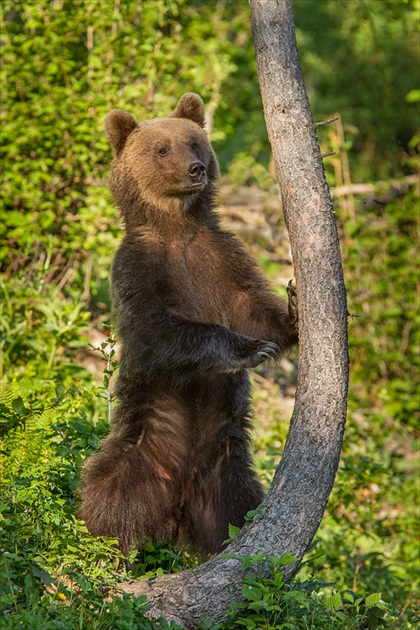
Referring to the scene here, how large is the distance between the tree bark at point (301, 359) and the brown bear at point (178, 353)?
0.82 metres

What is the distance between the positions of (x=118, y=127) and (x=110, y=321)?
154 centimetres

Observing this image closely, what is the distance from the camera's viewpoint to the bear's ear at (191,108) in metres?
6.14

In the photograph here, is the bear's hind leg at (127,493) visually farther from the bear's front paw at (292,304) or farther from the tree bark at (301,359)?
the bear's front paw at (292,304)

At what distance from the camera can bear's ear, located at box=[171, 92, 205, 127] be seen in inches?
242

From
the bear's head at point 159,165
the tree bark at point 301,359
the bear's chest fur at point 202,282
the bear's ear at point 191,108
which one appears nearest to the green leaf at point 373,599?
the tree bark at point 301,359

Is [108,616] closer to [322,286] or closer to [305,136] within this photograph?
[322,286]

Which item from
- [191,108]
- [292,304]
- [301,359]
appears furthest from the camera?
[191,108]

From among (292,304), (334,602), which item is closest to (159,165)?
(292,304)

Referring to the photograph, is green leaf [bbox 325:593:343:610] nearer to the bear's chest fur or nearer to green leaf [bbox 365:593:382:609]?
green leaf [bbox 365:593:382:609]

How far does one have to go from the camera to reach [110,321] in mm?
6816

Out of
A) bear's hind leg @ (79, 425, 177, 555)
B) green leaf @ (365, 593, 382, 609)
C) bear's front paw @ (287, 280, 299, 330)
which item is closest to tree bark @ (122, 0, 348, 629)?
green leaf @ (365, 593, 382, 609)

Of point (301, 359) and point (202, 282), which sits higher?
point (202, 282)

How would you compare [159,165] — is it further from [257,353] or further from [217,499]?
A: [217,499]

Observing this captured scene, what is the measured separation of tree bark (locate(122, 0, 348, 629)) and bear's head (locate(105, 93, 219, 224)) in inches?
53.1
